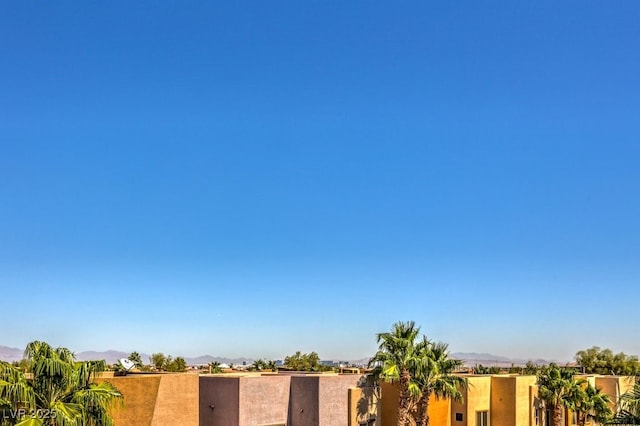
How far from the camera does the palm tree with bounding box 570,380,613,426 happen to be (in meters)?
44.0

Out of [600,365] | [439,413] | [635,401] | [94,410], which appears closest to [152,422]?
[94,410]

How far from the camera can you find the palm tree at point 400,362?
31734 mm

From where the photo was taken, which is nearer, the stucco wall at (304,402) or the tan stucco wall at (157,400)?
the tan stucco wall at (157,400)

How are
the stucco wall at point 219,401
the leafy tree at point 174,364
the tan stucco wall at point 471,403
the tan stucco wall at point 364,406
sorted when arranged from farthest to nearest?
the leafy tree at point 174,364 → the tan stucco wall at point 471,403 → the tan stucco wall at point 364,406 → the stucco wall at point 219,401

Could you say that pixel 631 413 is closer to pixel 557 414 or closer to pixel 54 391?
pixel 54 391

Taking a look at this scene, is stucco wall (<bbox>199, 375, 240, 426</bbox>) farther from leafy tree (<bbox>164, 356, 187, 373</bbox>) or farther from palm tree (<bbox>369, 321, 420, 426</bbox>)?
leafy tree (<bbox>164, 356, 187, 373</bbox>)

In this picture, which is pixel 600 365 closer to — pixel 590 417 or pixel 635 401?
pixel 590 417

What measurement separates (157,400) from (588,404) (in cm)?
3364

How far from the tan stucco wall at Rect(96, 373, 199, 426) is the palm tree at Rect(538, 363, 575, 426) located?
2737 centimetres

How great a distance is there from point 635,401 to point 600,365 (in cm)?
8480

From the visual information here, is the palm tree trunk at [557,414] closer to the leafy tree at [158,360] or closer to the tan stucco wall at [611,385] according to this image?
the tan stucco wall at [611,385]

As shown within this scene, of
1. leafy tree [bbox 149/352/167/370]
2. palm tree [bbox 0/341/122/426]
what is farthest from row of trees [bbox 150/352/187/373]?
palm tree [bbox 0/341/122/426]

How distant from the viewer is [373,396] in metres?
33.1

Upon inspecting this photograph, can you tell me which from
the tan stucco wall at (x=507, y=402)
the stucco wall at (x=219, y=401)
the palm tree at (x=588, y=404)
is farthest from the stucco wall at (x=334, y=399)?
the palm tree at (x=588, y=404)
